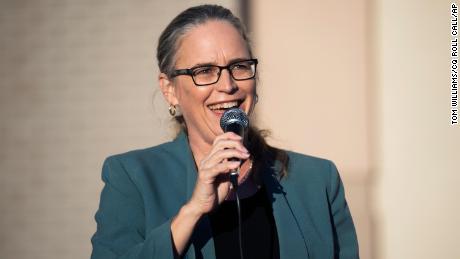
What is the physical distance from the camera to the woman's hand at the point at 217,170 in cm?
180

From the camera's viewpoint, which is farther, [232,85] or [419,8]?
[419,8]

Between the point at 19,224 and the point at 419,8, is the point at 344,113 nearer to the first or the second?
the point at 419,8

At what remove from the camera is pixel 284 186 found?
246cm

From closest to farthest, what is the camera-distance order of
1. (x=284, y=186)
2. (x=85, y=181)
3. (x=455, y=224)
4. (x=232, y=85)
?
(x=232, y=85), (x=284, y=186), (x=455, y=224), (x=85, y=181)

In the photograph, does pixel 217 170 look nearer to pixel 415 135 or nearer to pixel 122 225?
pixel 122 225

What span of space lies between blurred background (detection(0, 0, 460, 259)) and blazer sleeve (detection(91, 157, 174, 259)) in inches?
83.3

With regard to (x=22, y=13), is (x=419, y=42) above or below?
below

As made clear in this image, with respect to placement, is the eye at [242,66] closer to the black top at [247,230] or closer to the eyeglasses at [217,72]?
the eyeglasses at [217,72]

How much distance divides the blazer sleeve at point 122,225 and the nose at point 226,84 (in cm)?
57

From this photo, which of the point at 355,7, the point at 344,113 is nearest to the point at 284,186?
the point at 344,113

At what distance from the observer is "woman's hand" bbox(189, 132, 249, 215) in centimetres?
180

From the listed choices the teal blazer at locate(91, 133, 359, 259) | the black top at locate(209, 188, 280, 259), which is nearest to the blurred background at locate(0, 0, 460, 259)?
the teal blazer at locate(91, 133, 359, 259)

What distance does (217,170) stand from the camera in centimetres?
184

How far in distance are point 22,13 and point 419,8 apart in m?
3.55
